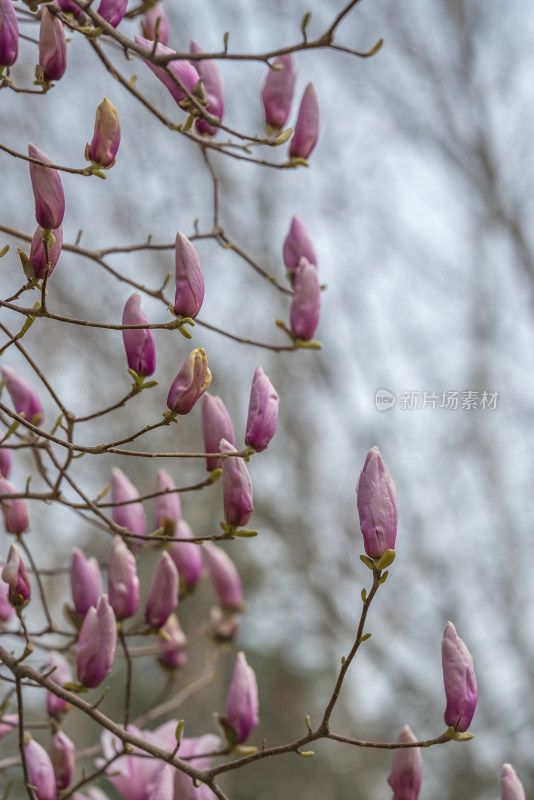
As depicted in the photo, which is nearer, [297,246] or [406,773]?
[406,773]

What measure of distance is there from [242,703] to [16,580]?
235 millimetres

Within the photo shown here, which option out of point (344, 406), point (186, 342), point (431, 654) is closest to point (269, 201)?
point (186, 342)

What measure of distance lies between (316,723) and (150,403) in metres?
2.26

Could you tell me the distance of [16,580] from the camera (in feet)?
2.51

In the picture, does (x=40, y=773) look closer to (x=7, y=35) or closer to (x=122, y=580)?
(x=122, y=580)

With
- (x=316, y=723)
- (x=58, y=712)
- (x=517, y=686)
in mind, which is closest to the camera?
(x=58, y=712)

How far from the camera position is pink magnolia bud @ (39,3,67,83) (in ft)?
2.51

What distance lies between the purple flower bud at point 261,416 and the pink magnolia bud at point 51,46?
12.1 inches

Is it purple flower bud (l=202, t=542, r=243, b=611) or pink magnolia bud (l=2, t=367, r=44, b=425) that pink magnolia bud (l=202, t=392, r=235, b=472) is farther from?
purple flower bud (l=202, t=542, r=243, b=611)

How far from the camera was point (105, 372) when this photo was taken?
446cm

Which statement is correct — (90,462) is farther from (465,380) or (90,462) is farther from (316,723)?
(316,723)

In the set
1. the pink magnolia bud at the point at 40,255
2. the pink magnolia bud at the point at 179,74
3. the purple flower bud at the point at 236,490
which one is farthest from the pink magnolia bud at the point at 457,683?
the pink magnolia bud at the point at 179,74

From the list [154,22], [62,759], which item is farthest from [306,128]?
[62,759]

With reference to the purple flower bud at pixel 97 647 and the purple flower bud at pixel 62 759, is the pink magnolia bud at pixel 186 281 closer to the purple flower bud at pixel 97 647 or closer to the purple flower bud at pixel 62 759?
the purple flower bud at pixel 97 647
